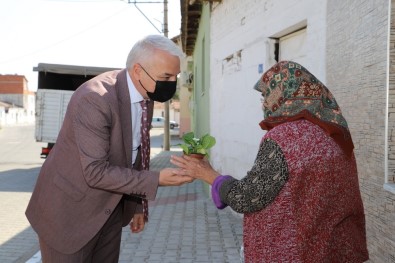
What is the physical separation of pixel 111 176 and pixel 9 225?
5.85 meters

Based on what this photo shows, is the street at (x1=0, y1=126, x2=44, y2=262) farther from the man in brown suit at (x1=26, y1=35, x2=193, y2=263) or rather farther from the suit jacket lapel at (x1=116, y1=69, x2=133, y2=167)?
the suit jacket lapel at (x1=116, y1=69, x2=133, y2=167)

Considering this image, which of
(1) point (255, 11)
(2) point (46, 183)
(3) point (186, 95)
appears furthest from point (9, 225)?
(3) point (186, 95)

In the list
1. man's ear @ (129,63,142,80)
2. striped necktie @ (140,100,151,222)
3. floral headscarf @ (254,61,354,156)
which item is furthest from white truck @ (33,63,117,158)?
floral headscarf @ (254,61,354,156)

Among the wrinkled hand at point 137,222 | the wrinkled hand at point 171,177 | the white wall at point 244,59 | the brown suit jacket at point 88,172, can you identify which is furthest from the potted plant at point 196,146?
the white wall at point 244,59

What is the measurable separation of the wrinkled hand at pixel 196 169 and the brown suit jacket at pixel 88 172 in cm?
15

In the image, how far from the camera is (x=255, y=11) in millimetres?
7117

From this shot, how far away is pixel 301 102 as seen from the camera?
221 centimetres

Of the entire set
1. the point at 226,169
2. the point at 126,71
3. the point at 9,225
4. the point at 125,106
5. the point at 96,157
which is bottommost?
the point at 9,225

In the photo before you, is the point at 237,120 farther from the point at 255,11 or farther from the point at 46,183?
the point at 46,183

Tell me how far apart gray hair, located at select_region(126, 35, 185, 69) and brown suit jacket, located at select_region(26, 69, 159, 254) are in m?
0.17

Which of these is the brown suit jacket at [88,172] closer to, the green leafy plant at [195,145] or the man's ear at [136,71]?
the man's ear at [136,71]

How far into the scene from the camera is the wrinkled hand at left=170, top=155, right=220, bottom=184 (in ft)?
8.30

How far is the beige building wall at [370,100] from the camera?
3754mm

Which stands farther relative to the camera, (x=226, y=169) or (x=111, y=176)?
(x=226, y=169)
